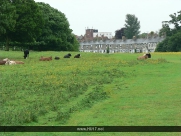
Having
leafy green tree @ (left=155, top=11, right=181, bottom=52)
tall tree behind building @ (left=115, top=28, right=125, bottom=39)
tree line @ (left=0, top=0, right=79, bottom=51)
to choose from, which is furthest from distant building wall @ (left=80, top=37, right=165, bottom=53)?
tree line @ (left=0, top=0, right=79, bottom=51)

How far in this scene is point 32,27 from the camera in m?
43.1

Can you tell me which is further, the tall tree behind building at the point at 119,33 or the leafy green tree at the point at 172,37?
the tall tree behind building at the point at 119,33

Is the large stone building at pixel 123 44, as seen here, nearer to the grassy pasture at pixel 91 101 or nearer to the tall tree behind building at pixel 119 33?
the tall tree behind building at pixel 119 33

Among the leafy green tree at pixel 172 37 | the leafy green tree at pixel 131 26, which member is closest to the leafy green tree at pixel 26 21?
the leafy green tree at pixel 172 37

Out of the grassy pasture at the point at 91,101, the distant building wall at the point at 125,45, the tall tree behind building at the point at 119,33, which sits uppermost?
the tall tree behind building at the point at 119,33

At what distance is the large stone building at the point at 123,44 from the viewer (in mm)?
109125

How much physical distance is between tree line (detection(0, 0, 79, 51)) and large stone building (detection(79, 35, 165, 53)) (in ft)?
146

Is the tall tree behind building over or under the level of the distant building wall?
over

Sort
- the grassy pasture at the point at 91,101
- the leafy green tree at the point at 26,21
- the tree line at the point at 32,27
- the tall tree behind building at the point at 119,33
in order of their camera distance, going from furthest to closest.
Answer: the tall tree behind building at the point at 119,33
the leafy green tree at the point at 26,21
the tree line at the point at 32,27
the grassy pasture at the point at 91,101

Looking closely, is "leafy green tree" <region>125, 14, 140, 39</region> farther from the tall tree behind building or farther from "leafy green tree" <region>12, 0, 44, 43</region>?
"leafy green tree" <region>12, 0, 44, 43</region>

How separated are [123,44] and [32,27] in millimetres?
74559

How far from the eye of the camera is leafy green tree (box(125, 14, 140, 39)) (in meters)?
102

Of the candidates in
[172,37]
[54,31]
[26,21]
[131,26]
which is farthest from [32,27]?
[131,26]

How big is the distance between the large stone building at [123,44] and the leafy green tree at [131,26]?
2080 millimetres
